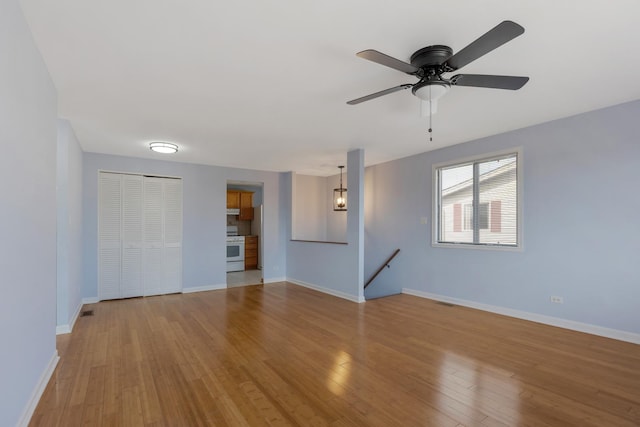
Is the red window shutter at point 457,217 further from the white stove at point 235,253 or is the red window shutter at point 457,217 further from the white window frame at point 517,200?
the white stove at point 235,253

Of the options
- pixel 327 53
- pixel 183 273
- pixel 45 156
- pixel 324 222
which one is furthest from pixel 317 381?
pixel 324 222

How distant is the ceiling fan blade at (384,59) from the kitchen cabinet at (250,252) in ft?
24.7

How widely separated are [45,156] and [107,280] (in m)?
3.72

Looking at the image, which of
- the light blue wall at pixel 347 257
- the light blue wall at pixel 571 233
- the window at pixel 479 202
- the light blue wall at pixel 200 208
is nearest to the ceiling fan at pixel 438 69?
the light blue wall at pixel 571 233

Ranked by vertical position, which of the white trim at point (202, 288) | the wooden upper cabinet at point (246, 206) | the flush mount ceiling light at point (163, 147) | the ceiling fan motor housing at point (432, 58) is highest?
the ceiling fan motor housing at point (432, 58)

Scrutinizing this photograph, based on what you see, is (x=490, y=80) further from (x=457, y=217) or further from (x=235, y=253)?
(x=235, y=253)

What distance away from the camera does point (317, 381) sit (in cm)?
257

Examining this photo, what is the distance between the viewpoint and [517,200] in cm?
432

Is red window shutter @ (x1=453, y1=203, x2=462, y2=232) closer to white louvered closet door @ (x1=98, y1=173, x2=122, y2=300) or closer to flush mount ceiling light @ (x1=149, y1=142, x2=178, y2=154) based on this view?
flush mount ceiling light @ (x1=149, y1=142, x2=178, y2=154)

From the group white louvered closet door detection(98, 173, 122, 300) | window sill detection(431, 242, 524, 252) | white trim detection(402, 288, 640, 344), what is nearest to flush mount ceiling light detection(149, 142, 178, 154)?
white louvered closet door detection(98, 173, 122, 300)

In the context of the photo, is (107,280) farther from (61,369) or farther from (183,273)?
(61,369)

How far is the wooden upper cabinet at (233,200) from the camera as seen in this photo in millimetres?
8961

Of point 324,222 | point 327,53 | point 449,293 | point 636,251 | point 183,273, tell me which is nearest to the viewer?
point 327,53

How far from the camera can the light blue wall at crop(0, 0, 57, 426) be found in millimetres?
1675
